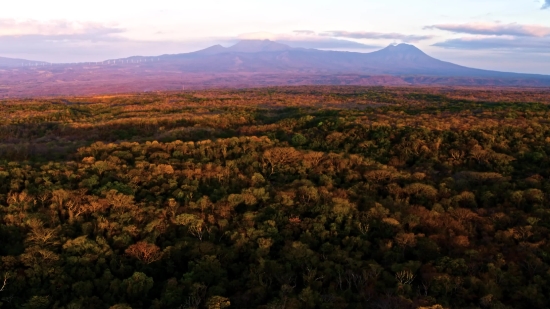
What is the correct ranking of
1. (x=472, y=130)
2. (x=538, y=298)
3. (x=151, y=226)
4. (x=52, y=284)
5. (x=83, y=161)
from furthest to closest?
(x=472, y=130) → (x=83, y=161) → (x=151, y=226) → (x=52, y=284) → (x=538, y=298)

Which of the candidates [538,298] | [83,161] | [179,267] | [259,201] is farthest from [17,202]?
[538,298]

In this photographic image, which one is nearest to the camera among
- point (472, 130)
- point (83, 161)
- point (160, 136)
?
point (83, 161)

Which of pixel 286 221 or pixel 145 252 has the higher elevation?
pixel 286 221

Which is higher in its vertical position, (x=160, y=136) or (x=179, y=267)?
(x=160, y=136)

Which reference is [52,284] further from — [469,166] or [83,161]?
[469,166]

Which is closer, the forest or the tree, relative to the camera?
the forest

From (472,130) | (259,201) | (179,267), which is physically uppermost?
(472,130)

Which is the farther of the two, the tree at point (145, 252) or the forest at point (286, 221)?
the tree at point (145, 252)

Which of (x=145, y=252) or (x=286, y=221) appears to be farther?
(x=286, y=221)
